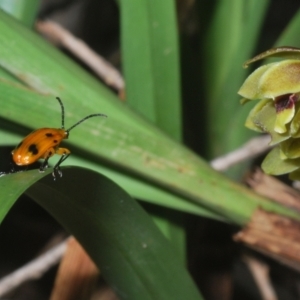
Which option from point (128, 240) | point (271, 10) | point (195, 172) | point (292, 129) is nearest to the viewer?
point (292, 129)

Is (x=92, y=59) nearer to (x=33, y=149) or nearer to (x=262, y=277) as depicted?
(x=33, y=149)

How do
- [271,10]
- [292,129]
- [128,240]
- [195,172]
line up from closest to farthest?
[292,129] < [128,240] < [195,172] < [271,10]

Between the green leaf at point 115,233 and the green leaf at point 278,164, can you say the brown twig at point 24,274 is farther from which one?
the green leaf at point 278,164

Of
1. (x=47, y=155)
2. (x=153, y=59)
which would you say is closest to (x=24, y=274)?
(x=47, y=155)

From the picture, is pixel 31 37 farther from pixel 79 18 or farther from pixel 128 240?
pixel 79 18

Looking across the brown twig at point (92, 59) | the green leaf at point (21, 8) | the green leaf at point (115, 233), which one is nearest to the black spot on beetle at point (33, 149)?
the green leaf at point (115, 233)

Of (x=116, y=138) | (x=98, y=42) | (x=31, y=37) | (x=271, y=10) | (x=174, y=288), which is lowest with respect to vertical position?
(x=271, y=10)

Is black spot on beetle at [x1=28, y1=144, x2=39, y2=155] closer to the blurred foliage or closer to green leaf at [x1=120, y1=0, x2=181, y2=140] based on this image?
the blurred foliage

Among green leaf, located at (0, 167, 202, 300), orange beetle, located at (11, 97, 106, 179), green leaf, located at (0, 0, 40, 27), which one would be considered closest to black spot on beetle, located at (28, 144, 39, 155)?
orange beetle, located at (11, 97, 106, 179)

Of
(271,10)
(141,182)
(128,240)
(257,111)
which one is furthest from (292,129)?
(271,10)
